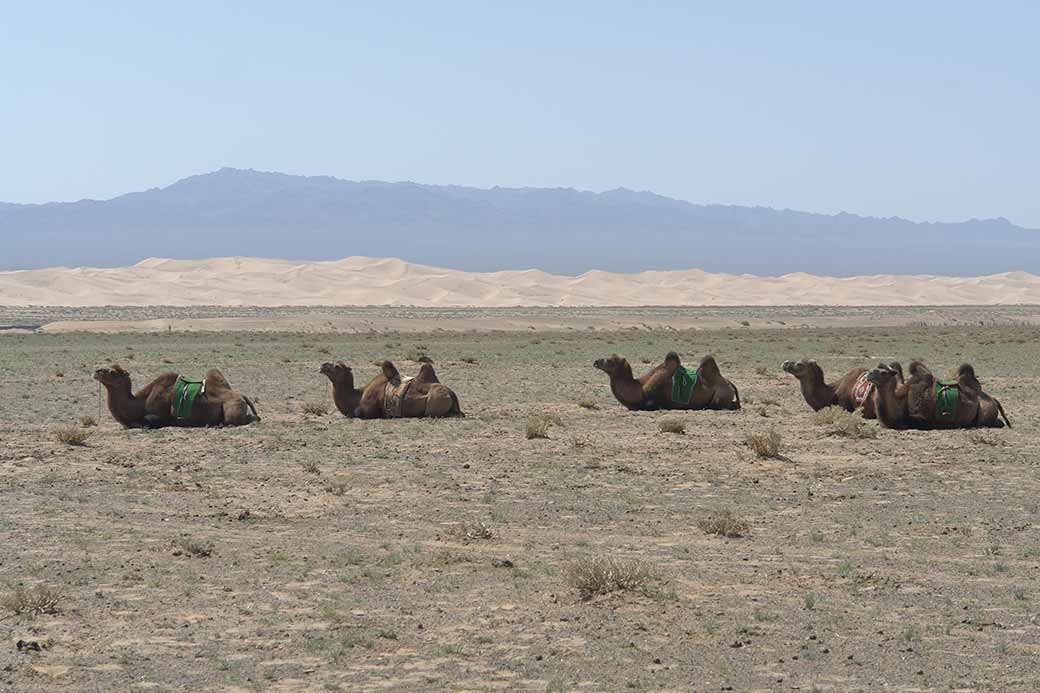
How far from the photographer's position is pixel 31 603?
30.9ft

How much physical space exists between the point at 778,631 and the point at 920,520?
14.1 ft

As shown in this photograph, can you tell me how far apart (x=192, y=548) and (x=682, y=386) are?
12169mm

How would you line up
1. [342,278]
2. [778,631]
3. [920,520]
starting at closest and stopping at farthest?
[778,631] < [920,520] < [342,278]

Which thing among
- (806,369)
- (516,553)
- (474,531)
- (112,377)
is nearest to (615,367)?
(806,369)

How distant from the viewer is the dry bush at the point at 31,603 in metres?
9.40

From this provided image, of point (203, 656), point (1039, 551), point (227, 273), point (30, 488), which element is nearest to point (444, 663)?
point (203, 656)

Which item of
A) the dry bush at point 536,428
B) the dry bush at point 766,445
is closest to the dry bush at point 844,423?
the dry bush at point 766,445

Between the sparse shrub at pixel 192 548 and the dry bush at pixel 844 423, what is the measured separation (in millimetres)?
9709

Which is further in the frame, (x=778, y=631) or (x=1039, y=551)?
(x=1039, y=551)

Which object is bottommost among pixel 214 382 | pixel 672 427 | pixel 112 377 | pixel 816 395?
pixel 672 427

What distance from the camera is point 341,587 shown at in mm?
10320

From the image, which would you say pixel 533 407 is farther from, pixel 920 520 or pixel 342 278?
pixel 342 278

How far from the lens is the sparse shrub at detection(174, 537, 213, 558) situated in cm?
1128

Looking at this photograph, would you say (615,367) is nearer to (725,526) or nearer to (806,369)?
(806,369)
